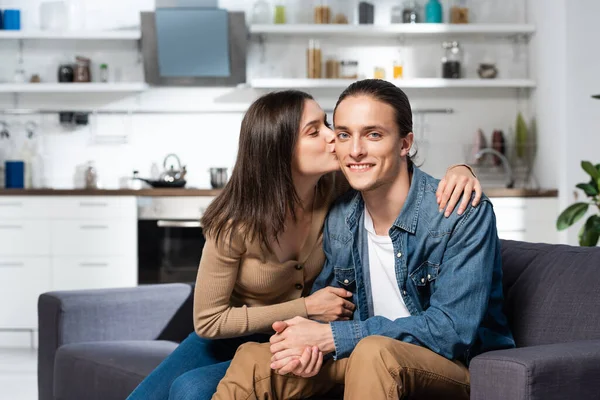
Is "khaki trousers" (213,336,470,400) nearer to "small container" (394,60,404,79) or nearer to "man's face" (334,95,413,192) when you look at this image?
"man's face" (334,95,413,192)

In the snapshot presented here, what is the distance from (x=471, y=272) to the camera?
2.06 meters

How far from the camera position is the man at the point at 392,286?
2.04 m

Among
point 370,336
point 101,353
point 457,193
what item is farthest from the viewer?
point 101,353

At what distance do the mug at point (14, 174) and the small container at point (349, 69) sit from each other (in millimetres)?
2133

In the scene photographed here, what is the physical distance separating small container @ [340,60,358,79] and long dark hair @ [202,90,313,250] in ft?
12.7

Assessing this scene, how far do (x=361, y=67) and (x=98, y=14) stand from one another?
1.78 meters

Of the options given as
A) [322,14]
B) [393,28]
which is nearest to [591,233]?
[393,28]

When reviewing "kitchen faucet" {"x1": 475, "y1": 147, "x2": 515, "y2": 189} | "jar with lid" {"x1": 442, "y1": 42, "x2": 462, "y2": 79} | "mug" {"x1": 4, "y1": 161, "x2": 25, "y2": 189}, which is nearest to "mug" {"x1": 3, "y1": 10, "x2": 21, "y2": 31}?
"mug" {"x1": 4, "y1": 161, "x2": 25, "y2": 189}

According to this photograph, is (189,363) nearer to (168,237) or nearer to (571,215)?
(571,215)

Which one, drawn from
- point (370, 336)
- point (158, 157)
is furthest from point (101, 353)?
point (158, 157)

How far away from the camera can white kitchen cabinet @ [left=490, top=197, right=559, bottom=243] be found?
5.62 metres

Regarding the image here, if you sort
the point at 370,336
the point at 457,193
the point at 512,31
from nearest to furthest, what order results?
the point at 370,336 → the point at 457,193 → the point at 512,31

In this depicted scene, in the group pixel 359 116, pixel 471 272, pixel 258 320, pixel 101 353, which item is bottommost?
pixel 101 353

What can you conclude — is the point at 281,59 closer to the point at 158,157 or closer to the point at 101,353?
the point at 158,157
